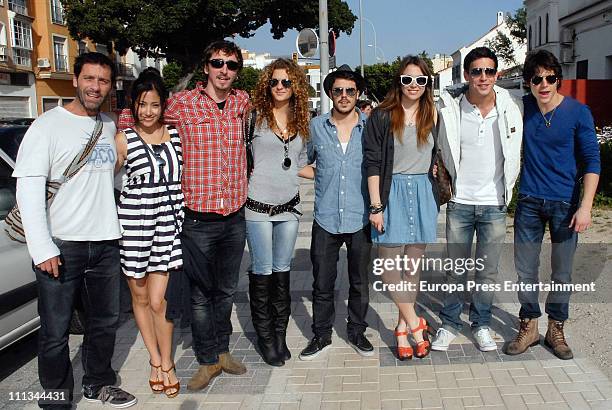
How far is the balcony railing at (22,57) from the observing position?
33.1m

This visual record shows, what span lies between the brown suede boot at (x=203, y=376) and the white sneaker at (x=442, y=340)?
4.91ft

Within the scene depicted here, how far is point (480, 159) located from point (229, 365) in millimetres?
2121

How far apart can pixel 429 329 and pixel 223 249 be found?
1.80 metres

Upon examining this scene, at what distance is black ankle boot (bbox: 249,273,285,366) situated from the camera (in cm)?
390

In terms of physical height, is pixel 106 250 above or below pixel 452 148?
below

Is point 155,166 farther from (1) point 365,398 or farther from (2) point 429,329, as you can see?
(2) point 429,329

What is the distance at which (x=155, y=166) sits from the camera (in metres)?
3.30

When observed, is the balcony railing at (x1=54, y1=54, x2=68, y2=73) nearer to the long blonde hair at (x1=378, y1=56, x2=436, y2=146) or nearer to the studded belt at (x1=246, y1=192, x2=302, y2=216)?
the studded belt at (x1=246, y1=192, x2=302, y2=216)

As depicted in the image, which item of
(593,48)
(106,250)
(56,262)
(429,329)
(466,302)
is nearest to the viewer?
(56,262)

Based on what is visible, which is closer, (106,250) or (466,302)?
(106,250)

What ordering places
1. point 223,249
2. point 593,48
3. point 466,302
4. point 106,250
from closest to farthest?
point 106,250 → point 223,249 → point 466,302 → point 593,48

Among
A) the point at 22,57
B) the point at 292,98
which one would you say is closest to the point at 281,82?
the point at 292,98

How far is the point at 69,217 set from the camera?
10.2 ft

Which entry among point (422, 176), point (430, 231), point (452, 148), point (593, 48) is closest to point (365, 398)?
point (430, 231)
